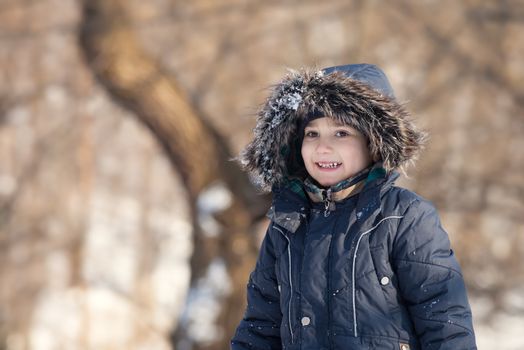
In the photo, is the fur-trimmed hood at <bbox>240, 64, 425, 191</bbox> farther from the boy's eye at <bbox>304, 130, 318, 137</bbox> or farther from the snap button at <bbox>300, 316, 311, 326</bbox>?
the snap button at <bbox>300, 316, 311, 326</bbox>

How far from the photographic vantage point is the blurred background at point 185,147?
657cm

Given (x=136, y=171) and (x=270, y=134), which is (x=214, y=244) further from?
(x=270, y=134)

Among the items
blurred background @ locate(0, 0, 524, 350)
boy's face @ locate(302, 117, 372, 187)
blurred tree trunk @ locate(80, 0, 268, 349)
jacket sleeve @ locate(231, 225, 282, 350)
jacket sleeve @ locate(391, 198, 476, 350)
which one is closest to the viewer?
jacket sleeve @ locate(391, 198, 476, 350)

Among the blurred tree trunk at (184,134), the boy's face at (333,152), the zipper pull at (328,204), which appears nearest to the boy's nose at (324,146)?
the boy's face at (333,152)

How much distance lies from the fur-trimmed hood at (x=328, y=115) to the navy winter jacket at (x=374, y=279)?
115 millimetres

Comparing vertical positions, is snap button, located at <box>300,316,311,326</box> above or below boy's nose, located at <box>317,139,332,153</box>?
below

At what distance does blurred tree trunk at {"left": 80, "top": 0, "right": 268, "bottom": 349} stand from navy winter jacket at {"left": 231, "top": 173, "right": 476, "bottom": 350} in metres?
3.87

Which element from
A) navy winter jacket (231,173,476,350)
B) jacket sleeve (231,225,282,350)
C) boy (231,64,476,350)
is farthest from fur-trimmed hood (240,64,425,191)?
jacket sleeve (231,225,282,350)

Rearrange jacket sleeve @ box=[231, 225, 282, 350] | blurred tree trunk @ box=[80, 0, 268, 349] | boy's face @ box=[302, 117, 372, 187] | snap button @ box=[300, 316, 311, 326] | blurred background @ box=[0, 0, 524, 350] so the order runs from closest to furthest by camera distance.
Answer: snap button @ box=[300, 316, 311, 326] < boy's face @ box=[302, 117, 372, 187] < jacket sleeve @ box=[231, 225, 282, 350] < blurred tree trunk @ box=[80, 0, 268, 349] < blurred background @ box=[0, 0, 524, 350]

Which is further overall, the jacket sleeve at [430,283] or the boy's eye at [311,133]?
the boy's eye at [311,133]

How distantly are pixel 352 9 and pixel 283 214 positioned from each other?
16.8 feet

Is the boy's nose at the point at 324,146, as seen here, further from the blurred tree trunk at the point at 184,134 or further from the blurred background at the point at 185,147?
the blurred tree trunk at the point at 184,134

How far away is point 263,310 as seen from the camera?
2.55m

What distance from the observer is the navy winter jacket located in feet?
7.28
